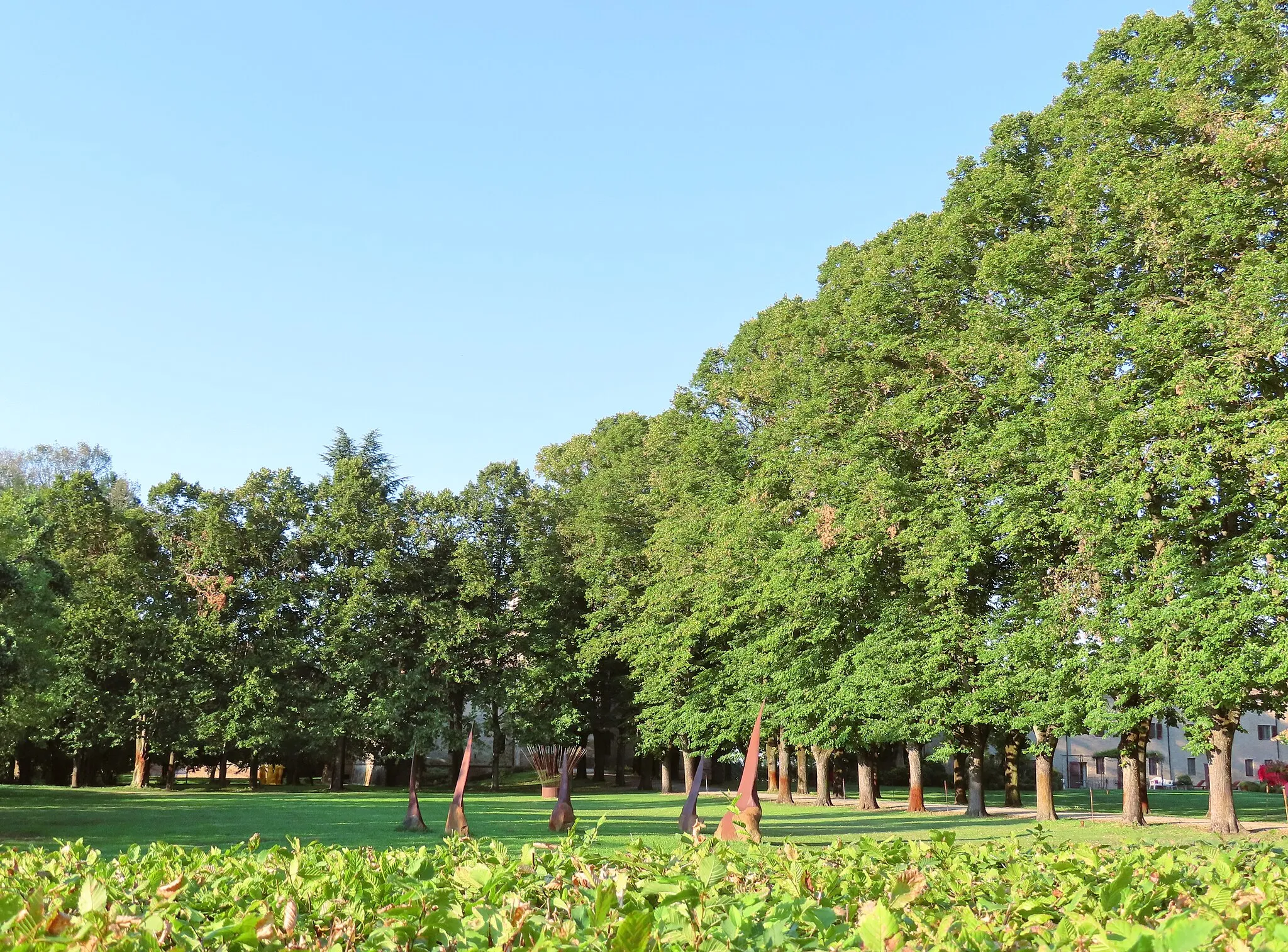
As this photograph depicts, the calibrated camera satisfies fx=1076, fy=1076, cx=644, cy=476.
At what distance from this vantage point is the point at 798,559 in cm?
2906

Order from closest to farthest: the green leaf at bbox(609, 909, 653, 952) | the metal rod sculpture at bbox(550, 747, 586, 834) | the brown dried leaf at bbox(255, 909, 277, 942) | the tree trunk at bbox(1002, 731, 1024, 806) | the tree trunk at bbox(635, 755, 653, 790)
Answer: the green leaf at bbox(609, 909, 653, 952)
the brown dried leaf at bbox(255, 909, 277, 942)
the metal rod sculpture at bbox(550, 747, 586, 834)
the tree trunk at bbox(1002, 731, 1024, 806)
the tree trunk at bbox(635, 755, 653, 790)

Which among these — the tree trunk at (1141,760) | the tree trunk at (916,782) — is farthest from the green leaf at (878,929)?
the tree trunk at (916,782)

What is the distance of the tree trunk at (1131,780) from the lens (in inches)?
926

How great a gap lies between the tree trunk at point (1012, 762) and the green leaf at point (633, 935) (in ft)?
89.7

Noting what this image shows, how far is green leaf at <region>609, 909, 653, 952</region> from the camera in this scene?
7.03 ft

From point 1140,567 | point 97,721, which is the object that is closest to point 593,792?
point 97,721

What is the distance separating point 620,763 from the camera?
5081cm

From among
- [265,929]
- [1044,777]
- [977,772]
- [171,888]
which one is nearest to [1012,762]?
[977,772]

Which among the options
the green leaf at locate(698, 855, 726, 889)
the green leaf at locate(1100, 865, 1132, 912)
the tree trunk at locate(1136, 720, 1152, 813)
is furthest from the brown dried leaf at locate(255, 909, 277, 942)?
the tree trunk at locate(1136, 720, 1152, 813)

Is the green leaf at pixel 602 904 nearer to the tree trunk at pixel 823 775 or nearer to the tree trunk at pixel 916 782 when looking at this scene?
the tree trunk at pixel 916 782

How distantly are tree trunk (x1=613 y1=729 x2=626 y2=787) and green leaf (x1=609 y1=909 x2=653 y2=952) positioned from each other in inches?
1937

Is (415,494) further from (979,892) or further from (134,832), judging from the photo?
(979,892)

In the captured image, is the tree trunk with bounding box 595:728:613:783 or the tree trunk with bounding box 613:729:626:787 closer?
the tree trunk with bounding box 613:729:626:787

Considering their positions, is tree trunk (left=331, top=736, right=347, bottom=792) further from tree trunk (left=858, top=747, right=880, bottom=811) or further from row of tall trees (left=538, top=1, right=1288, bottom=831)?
row of tall trees (left=538, top=1, right=1288, bottom=831)
